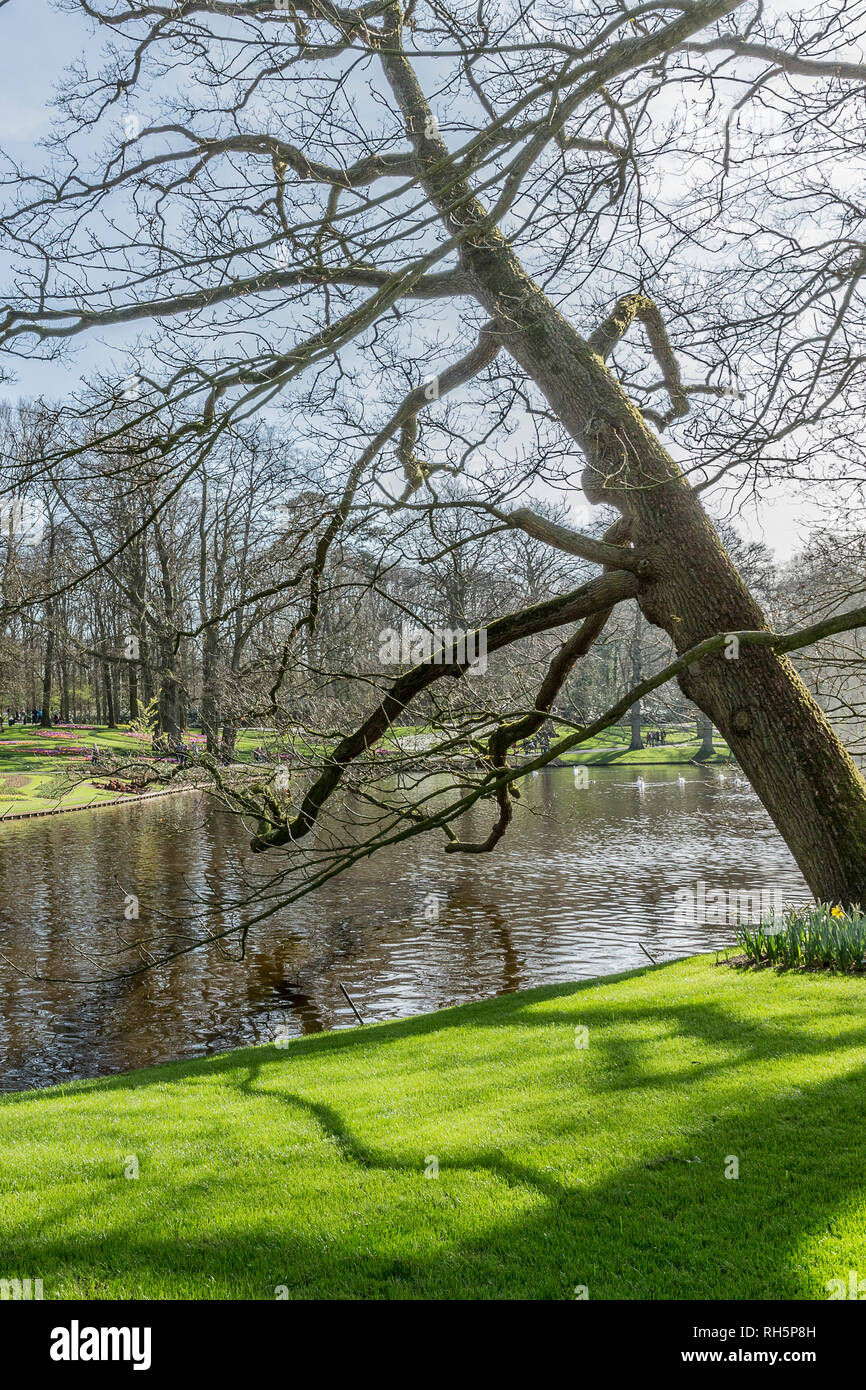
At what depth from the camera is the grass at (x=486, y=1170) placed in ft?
10.9

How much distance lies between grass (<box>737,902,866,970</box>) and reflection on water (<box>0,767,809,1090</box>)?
2365 mm

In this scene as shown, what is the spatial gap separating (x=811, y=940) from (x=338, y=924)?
842 centimetres

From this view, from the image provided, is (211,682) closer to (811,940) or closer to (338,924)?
(338,924)

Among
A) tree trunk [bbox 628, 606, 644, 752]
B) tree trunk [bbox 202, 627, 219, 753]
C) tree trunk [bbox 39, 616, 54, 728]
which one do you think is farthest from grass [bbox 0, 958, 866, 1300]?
tree trunk [bbox 39, 616, 54, 728]

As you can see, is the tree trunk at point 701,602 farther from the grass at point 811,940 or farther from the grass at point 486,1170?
the grass at point 486,1170

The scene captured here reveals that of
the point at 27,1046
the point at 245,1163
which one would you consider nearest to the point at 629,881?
the point at 27,1046

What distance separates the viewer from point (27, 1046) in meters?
9.55

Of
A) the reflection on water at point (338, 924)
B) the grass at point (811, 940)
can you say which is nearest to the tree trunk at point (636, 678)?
the reflection on water at point (338, 924)

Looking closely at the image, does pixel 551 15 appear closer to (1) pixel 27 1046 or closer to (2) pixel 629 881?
(1) pixel 27 1046

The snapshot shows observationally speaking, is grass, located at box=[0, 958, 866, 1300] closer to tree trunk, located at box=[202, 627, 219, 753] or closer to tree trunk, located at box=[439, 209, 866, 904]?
tree trunk, located at box=[439, 209, 866, 904]

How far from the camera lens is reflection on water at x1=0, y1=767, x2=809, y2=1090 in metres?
10.3

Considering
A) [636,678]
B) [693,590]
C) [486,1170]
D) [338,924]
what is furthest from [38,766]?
[486,1170]

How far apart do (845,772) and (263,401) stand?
4220 millimetres

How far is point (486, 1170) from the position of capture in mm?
4227
